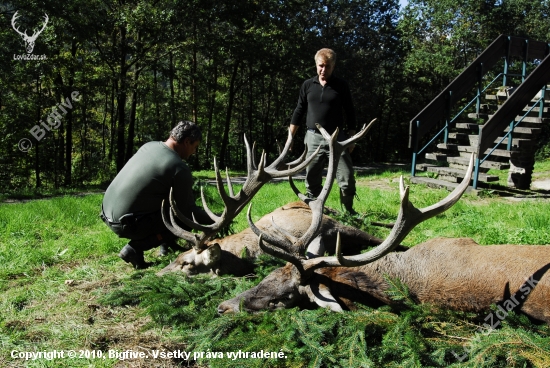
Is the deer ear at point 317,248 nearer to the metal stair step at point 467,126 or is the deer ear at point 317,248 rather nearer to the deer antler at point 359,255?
the deer antler at point 359,255

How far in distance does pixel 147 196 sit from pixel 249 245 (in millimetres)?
1242

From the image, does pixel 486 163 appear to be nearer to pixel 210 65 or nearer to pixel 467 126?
pixel 467 126

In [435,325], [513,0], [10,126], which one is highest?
[513,0]

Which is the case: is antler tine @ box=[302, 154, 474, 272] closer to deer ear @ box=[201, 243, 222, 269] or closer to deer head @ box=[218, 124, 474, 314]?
deer head @ box=[218, 124, 474, 314]

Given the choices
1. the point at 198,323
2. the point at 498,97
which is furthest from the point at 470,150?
the point at 198,323

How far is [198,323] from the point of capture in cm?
358

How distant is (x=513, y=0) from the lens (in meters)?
28.9

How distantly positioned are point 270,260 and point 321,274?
1099 millimetres

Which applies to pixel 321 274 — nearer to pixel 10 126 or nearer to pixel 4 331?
pixel 4 331

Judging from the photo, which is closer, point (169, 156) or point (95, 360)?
point (95, 360)

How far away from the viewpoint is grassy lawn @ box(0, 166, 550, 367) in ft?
9.64

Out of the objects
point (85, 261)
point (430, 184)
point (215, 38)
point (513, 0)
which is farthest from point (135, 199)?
point (513, 0)

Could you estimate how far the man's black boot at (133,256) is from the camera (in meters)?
5.03

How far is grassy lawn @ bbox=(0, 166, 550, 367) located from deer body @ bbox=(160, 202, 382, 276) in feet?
0.92
